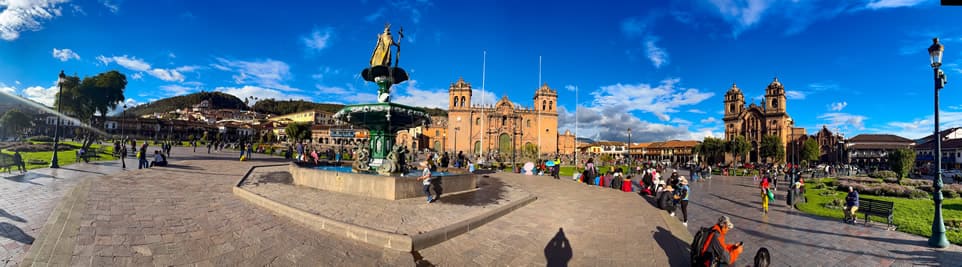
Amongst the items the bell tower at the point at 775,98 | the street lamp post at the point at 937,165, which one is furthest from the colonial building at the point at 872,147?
the street lamp post at the point at 937,165

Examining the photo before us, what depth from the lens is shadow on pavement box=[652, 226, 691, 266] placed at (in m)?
4.95

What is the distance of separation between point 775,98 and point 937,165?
69.7 m

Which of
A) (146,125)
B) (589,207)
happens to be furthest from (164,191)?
(146,125)

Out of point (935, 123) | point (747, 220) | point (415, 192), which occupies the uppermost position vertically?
point (935, 123)

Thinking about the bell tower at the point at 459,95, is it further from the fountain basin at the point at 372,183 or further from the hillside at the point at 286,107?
the hillside at the point at 286,107

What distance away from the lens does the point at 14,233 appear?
5098mm

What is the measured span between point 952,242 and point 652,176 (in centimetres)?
649

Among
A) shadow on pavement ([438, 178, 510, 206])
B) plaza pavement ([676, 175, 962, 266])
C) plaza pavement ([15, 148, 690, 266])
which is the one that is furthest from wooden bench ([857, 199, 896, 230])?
shadow on pavement ([438, 178, 510, 206])

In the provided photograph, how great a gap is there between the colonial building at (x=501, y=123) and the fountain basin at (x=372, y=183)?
2149 inches

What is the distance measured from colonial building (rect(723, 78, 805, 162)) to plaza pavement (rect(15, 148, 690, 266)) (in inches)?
2676

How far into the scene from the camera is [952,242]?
6859 mm

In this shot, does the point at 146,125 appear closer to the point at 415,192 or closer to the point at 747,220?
the point at 415,192

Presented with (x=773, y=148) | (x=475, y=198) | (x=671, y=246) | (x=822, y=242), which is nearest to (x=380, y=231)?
(x=475, y=198)

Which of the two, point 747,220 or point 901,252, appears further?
point 747,220
